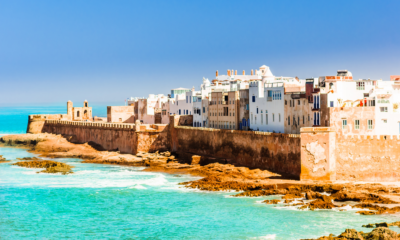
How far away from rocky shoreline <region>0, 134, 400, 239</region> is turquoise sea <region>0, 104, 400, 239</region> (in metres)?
1.45

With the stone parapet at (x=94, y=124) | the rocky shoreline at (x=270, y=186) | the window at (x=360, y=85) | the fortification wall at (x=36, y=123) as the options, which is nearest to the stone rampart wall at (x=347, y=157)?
the rocky shoreline at (x=270, y=186)

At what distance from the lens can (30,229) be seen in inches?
1421

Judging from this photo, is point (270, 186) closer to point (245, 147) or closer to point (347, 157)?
point (347, 157)

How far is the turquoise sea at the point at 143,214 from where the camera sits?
113ft

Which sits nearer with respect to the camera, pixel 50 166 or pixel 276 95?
pixel 276 95

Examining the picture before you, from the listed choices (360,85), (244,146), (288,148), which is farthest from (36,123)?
(360,85)

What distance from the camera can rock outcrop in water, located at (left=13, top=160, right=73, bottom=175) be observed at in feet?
189

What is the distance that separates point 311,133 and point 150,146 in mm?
26423

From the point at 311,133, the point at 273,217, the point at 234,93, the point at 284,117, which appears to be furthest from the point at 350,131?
the point at 234,93

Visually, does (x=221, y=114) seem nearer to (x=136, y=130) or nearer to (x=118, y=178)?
(x=136, y=130)

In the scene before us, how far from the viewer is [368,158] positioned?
4509 cm

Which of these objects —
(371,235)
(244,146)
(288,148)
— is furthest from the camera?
(244,146)

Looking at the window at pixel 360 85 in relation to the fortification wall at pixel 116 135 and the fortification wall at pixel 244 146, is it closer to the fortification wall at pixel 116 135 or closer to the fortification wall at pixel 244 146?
the fortification wall at pixel 244 146

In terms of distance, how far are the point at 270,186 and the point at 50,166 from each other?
2682 cm
